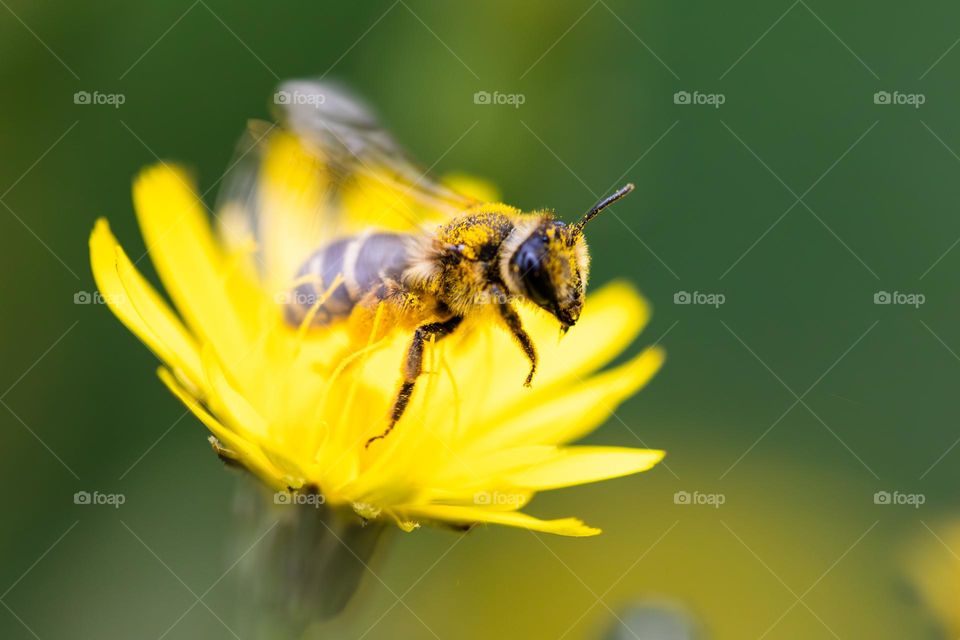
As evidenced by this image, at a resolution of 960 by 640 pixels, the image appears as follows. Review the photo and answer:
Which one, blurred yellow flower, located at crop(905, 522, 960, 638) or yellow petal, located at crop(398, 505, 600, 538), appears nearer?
yellow petal, located at crop(398, 505, 600, 538)

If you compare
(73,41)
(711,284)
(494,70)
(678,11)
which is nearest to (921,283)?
(711,284)

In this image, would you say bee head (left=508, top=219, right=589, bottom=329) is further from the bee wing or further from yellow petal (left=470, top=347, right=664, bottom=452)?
yellow petal (left=470, top=347, right=664, bottom=452)

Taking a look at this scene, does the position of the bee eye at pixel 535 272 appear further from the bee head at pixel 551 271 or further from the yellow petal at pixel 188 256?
the yellow petal at pixel 188 256

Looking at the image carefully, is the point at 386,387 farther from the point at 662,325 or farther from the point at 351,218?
the point at 662,325

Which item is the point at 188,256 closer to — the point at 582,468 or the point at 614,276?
the point at 582,468

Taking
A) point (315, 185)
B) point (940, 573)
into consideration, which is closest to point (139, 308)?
point (315, 185)

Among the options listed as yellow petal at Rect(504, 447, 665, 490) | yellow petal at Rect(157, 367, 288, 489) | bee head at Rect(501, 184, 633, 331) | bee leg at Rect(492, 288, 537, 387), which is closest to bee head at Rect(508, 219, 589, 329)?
bee head at Rect(501, 184, 633, 331)
